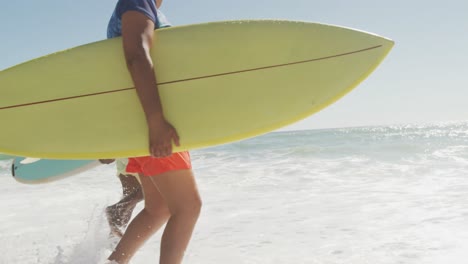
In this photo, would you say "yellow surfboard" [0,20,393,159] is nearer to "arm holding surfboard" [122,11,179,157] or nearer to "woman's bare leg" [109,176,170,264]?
"arm holding surfboard" [122,11,179,157]

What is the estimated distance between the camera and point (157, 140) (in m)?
1.63

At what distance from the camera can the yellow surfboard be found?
184 centimetres

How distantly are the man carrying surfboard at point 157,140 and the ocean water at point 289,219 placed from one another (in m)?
0.97

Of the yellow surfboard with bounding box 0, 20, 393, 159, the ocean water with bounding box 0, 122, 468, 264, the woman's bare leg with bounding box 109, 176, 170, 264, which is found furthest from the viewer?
the ocean water with bounding box 0, 122, 468, 264

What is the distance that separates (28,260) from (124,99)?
169cm

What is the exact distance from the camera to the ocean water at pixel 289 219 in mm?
2793

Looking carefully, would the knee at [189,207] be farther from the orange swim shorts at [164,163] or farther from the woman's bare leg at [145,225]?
the woman's bare leg at [145,225]

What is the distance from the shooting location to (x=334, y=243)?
3.03m

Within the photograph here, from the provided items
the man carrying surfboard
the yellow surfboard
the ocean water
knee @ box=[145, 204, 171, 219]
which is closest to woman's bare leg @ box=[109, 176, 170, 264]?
knee @ box=[145, 204, 171, 219]

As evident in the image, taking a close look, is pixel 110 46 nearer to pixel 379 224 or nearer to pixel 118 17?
pixel 118 17

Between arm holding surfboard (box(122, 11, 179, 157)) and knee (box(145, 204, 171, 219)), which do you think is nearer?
arm holding surfboard (box(122, 11, 179, 157))

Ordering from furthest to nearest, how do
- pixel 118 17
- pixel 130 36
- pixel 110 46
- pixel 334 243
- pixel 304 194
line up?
pixel 304 194, pixel 334 243, pixel 110 46, pixel 118 17, pixel 130 36

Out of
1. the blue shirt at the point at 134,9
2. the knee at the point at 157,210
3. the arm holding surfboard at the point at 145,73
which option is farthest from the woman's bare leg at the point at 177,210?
the blue shirt at the point at 134,9

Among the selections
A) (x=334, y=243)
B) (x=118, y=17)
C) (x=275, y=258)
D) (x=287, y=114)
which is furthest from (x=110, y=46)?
(x=334, y=243)
